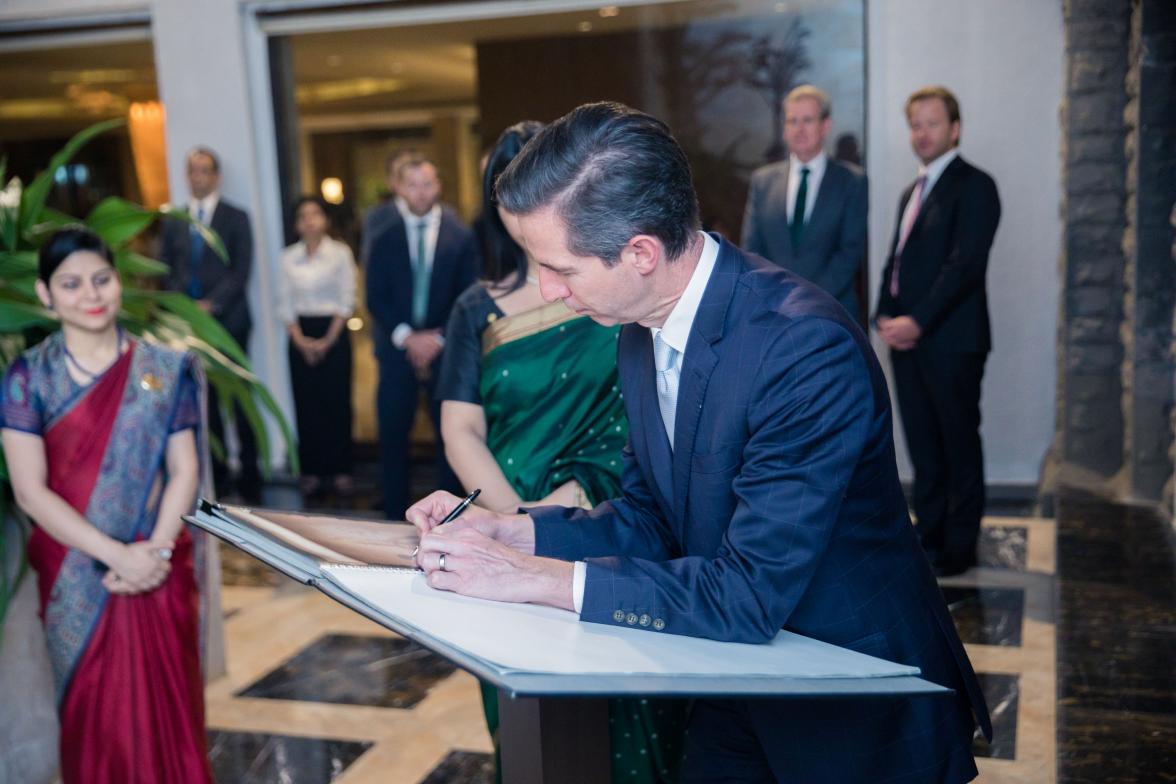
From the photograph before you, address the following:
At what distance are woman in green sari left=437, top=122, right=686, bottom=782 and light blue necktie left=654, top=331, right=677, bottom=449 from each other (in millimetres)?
730

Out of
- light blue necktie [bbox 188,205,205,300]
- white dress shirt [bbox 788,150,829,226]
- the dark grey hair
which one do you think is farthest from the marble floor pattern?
light blue necktie [bbox 188,205,205,300]

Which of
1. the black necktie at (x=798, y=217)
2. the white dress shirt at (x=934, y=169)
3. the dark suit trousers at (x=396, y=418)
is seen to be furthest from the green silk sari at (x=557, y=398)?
the dark suit trousers at (x=396, y=418)

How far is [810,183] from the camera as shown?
449 centimetres

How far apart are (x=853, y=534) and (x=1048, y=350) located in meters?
4.06

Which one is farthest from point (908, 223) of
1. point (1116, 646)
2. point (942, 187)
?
point (1116, 646)

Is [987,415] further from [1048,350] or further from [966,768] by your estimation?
[966,768]

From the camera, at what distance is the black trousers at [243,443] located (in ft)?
19.4

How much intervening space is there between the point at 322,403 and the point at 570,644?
4987 mm

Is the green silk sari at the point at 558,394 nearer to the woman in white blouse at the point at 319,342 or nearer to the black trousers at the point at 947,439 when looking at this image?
the black trousers at the point at 947,439

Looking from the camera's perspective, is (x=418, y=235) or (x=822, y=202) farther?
(x=418, y=235)

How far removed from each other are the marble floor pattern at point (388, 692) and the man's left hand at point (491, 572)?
5.32ft

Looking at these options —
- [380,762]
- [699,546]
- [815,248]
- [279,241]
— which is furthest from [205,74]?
[699,546]

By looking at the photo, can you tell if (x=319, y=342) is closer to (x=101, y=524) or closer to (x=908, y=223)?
(x=908, y=223)

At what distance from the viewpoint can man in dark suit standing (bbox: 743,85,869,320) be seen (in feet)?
14.5
